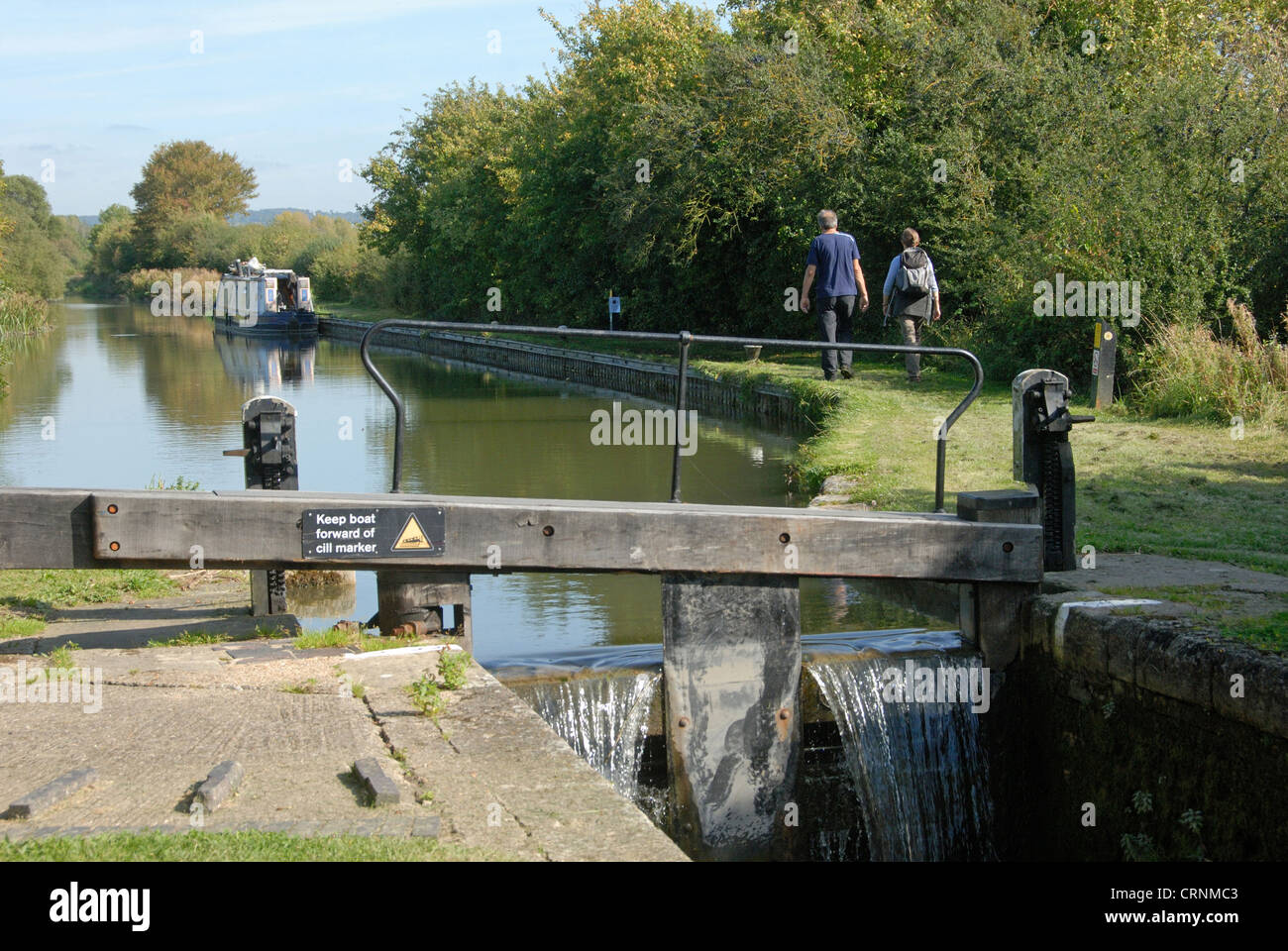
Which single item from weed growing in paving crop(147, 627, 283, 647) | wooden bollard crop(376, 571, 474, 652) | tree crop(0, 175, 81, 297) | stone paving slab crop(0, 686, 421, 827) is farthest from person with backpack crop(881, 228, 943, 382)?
tree crop(0, 175, 81, 297)

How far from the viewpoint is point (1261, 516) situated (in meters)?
9.34

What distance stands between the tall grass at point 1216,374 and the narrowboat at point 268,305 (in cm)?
4078

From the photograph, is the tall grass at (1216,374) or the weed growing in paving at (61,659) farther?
the tall grass at (1216,374)

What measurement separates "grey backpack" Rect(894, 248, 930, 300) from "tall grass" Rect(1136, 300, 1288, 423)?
2622 millimetres

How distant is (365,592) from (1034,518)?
18.6ft

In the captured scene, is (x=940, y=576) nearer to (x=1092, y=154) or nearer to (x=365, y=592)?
(x=365, y=592)

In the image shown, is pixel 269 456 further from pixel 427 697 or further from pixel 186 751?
pixel 186 751

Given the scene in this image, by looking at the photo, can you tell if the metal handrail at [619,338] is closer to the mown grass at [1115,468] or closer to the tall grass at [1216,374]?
the mown grass at [1115,468]

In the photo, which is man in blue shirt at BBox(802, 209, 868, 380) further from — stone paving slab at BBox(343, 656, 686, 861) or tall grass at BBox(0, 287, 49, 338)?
tall grass at BBox(0, 287, 49, 338)

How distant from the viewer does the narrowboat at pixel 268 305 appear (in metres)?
50.2

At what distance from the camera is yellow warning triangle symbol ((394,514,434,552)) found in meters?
6.93

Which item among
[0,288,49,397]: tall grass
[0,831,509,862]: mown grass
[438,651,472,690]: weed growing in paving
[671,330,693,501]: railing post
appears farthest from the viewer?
[0,288,49,397]: tall grass

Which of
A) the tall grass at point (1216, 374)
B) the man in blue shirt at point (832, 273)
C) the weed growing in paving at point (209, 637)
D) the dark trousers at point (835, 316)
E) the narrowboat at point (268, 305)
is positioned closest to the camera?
the weed growing in paving at point (209, 637)

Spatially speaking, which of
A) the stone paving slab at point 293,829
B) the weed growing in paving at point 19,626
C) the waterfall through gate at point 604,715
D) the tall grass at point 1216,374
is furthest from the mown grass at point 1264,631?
the tall grass at point 1216,374
